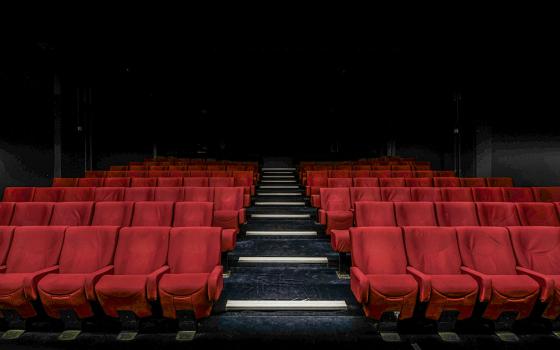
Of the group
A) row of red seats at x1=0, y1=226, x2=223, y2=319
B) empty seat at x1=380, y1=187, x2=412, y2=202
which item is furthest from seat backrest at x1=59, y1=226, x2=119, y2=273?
empty seat at x1=380, y1=187, x2=412, y2=202

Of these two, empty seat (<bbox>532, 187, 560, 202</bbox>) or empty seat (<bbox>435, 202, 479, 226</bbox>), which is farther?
empty seat (<bbox>532, 187, 560, 202</bbox>)

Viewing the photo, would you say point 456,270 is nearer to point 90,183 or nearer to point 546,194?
point 546,194

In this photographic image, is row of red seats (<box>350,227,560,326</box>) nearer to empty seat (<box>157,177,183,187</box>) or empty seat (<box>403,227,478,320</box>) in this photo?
empty seat (<box>403,227,478,320</box>)

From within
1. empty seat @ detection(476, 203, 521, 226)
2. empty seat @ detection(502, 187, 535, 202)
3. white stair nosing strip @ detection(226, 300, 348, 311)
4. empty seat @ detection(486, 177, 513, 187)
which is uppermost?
empty seat @ detection(486, 177, 513, 187)

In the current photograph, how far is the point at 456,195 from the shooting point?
2.57 metres

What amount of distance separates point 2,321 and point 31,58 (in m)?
2.72

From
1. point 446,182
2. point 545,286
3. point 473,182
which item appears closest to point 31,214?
point 545,286

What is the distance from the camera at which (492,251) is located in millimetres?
1675

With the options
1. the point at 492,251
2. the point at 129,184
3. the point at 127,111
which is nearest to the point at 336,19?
the point at 129,184

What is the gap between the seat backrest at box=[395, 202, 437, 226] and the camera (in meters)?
2.07

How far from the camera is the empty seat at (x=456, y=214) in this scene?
2071 millimetres

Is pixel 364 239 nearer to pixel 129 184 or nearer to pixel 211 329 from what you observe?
pixel 211 329

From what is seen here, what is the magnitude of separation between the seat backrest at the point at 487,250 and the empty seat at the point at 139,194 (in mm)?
1802

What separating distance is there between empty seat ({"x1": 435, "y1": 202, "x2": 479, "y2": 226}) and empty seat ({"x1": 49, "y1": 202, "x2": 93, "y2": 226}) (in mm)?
1816
